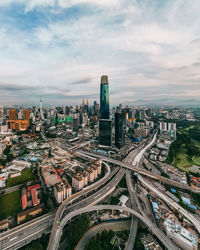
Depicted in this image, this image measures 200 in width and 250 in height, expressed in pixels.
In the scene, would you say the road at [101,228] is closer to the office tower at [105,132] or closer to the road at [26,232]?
the road at [26,232]

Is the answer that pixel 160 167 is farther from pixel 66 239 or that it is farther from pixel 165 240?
pixel 66 239

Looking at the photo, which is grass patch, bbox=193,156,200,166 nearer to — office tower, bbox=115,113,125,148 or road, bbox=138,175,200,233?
road, bbox=138,175,200,233

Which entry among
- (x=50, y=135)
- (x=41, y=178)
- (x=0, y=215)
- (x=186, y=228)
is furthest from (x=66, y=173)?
(x=50, y=135)

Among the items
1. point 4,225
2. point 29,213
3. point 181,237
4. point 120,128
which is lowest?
point 181,237

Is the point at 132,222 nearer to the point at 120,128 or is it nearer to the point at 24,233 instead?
the point at 24,233

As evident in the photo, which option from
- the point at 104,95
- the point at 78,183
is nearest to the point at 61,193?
the point at 78,183

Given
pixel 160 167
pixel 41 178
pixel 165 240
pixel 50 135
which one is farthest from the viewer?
pixel 50 135

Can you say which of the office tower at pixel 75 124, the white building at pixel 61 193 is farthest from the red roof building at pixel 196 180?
the office tower at pixel 75 124
